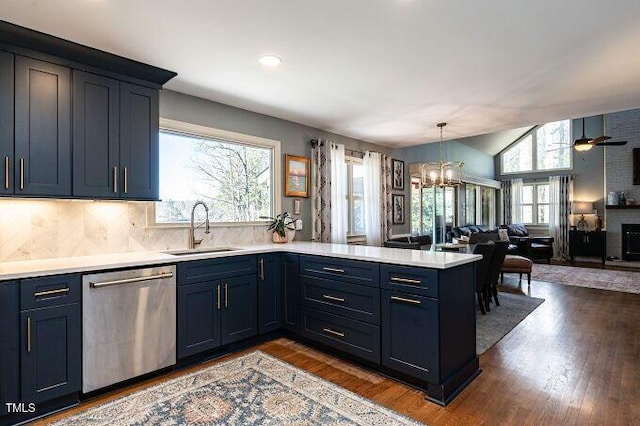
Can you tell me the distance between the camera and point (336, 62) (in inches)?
110

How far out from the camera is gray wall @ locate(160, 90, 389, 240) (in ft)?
11.2

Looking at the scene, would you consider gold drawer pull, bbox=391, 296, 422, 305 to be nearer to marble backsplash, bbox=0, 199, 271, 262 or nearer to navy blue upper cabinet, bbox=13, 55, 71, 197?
marble backsplash, bbox=0, 199, 271, 262

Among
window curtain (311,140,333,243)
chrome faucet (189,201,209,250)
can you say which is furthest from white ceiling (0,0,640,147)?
chrome faucet (189,201,209,250)

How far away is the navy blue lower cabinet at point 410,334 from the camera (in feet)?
7.58

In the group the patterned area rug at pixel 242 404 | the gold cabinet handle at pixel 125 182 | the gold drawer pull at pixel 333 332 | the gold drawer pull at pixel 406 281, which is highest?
the gold cabinet handle at pixel 125 182

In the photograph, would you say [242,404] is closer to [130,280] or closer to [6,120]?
[130,280]

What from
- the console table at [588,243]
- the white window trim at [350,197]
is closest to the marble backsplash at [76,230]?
the white window trim at [350,197]

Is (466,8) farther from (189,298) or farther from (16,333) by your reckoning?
(16,333)

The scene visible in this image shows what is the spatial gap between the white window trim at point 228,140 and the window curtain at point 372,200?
170cm

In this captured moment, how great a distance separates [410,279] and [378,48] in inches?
67.7

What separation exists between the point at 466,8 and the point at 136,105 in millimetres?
2537

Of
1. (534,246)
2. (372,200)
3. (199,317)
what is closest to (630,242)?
(534,246)

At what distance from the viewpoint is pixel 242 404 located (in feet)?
7.41

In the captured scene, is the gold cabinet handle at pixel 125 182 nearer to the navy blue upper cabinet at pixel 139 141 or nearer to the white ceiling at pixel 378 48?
the navy blue upper cabinet at pixel 139 141
